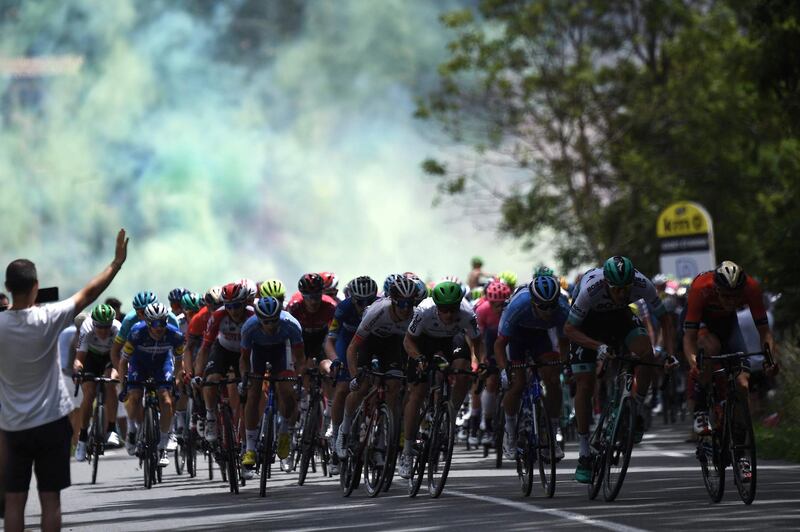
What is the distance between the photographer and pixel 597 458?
1423 cm

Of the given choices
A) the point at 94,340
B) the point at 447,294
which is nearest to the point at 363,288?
the point at 447,294

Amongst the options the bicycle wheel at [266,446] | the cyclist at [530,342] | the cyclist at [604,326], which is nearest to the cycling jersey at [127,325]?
the bicycle wheel at [266,446]

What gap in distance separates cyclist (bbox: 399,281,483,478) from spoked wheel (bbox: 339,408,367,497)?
1.52 feet

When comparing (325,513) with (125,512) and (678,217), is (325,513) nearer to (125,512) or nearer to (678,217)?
(125,512)

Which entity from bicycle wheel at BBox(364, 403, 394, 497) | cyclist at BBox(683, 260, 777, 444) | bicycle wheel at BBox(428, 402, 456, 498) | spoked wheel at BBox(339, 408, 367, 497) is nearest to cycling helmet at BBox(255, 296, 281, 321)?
spoked wheel at BBox(339, 408, 367, 497)

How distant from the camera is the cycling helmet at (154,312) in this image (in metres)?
20.1

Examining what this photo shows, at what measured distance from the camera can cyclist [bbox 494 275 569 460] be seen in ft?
51.0

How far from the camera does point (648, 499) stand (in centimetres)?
1416

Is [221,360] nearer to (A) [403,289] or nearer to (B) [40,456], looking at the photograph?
(A) [403,289]

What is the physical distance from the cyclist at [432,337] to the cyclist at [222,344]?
264 cm

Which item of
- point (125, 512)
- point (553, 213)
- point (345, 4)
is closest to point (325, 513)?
point (125, 512)

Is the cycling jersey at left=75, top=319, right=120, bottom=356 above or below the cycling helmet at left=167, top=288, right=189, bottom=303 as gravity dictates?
below

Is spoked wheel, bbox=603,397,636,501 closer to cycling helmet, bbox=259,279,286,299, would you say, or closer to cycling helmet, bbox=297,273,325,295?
cycling helmet, bbox=297,273,325,295

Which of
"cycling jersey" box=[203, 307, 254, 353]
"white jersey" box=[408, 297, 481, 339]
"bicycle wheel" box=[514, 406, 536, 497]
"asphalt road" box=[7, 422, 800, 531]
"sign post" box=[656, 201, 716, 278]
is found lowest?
"asphalt road" box=[7, 422, 800, 531]
